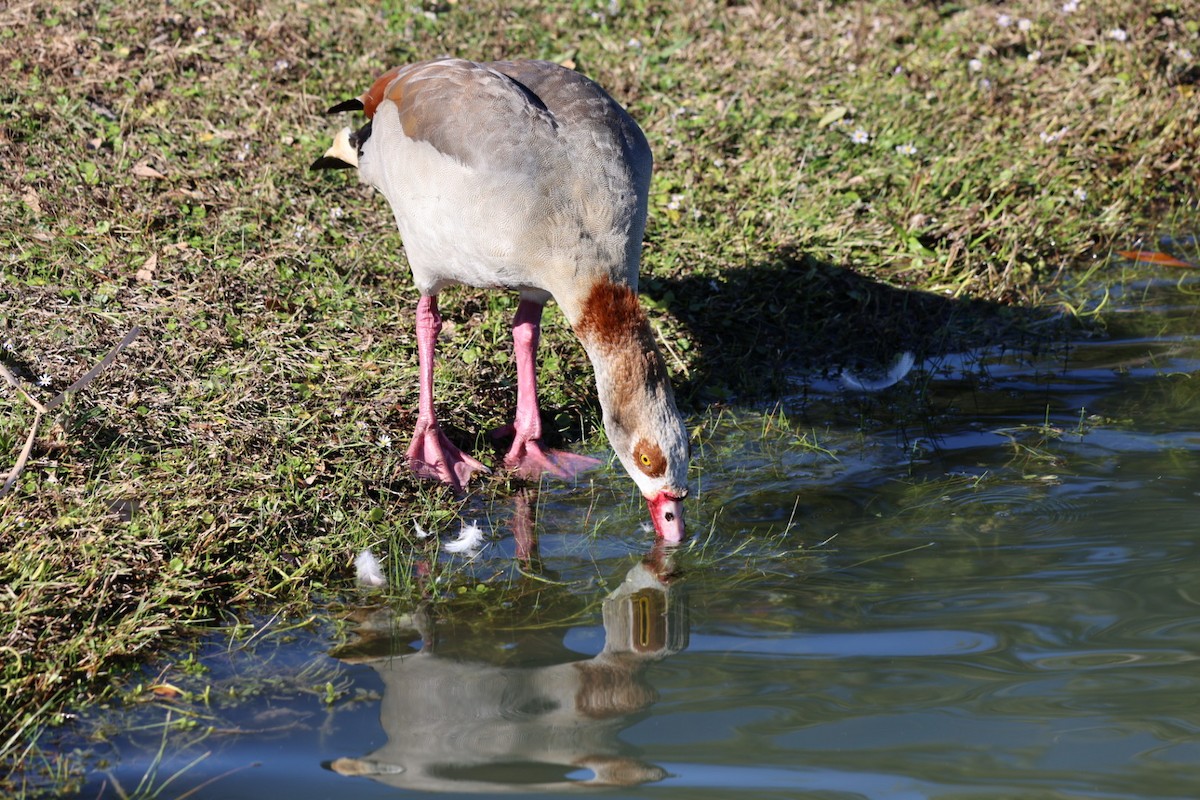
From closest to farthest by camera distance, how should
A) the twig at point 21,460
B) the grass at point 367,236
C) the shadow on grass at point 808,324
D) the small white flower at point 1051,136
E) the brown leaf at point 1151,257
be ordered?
the twig at point 21,460 < the grass at point 367,236 < the shadow on grass at point 808,324 < the brown leaf at point 1151,257 < the small white flower at point 1051,136

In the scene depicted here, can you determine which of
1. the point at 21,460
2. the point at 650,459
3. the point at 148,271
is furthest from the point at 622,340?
the point at 148,271

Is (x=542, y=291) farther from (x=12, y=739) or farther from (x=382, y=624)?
(x=12, y=739)

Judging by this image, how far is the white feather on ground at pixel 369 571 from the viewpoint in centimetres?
417

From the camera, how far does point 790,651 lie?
144 inches

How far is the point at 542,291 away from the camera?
4.96m

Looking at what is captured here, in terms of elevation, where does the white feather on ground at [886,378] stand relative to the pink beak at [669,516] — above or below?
above

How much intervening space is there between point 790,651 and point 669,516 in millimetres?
865

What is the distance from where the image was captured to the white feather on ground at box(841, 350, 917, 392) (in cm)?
577

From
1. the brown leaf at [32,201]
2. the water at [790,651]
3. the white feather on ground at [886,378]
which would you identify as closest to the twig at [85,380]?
the water at [790,651]

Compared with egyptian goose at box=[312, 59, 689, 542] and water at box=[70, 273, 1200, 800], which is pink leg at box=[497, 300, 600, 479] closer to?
egyptian goose at box=[312, 59, 689, 542]

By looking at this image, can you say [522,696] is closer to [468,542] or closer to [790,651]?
[790,651]

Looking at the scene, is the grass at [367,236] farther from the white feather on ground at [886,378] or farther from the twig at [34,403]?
the white feather on ground at [886,378]

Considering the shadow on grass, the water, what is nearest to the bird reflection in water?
the water

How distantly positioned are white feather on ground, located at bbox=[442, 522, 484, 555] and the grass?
189 mm
